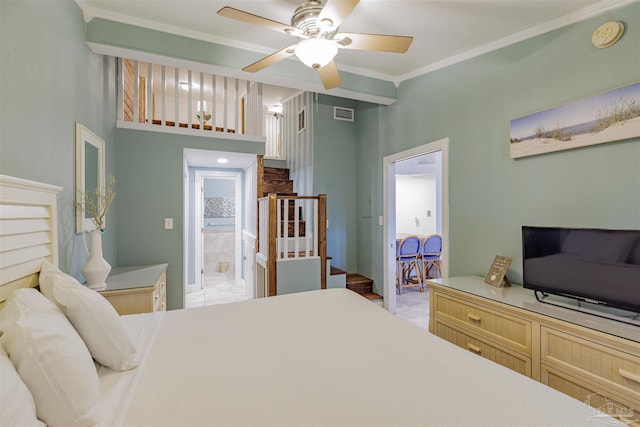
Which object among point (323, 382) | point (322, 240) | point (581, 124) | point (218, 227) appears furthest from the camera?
point (218, 227)

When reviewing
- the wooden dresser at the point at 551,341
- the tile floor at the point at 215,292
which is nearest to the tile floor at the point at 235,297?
the tile floor at the point at 215,292

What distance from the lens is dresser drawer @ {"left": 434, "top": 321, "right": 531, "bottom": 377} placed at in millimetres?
1700

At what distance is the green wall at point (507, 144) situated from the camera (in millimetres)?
1674

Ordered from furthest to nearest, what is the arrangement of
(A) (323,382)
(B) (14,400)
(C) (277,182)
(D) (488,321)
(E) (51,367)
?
1. (C) (277,182)
2. (D) (488,321)
3. (A) (323,382)
4. (E) (51,367)
5. (B) (14,400)

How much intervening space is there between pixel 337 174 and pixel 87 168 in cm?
300

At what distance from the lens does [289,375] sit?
102cm

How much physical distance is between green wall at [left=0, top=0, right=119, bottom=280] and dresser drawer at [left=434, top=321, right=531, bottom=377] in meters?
2.67

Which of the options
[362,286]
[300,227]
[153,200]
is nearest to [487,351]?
[362,286]

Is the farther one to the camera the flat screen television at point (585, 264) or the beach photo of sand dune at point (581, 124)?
the beach photo of sand dune at point (581, 124)

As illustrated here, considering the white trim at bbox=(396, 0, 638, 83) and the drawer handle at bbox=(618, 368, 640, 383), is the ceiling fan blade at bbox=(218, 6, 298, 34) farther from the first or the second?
the drawer handle at bbox=(618, 368, 640, 383)

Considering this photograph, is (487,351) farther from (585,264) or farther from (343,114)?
(343,114)

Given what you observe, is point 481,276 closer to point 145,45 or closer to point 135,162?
point 145,45

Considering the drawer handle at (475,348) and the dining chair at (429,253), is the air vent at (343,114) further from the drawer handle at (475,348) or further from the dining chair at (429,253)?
the drawer handle at (475,348)

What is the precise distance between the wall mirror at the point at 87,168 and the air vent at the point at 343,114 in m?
2.96
